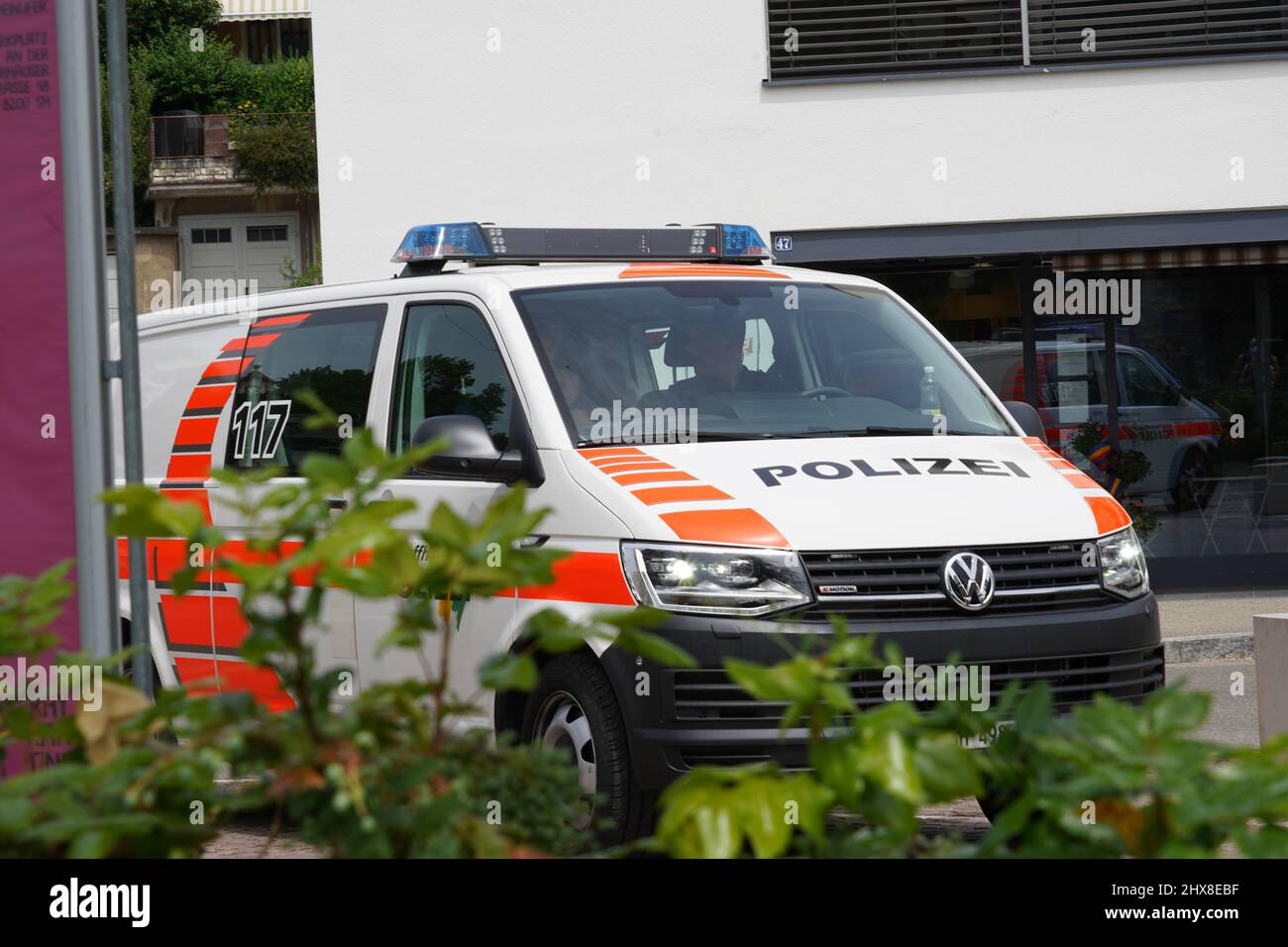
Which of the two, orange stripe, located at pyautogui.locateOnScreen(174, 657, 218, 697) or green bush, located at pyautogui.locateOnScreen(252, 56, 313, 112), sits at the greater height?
green bush, located at pyautogui.locateOnScreen(252, 56, 313, 112)

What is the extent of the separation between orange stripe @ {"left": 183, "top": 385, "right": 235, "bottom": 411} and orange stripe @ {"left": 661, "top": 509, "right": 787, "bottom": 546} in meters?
2.85

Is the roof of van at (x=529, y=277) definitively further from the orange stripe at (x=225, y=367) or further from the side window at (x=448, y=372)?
the orange stripe at (x=225, y=367)

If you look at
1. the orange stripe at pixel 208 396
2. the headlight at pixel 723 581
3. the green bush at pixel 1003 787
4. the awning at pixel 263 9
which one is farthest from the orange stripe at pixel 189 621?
the awning at pixel 263 9

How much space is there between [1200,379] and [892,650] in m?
13.9

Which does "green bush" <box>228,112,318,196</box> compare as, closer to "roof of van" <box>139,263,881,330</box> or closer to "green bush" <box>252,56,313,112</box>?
"green bush" <box>252,56,313,112</box>

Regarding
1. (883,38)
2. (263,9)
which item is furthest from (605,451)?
(263,9)

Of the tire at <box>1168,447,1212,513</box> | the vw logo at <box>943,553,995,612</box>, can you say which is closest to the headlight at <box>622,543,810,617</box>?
the vw logo at <box>943,553,995,612</box>

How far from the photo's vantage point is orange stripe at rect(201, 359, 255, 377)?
707cm

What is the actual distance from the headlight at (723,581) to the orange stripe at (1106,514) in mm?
1130

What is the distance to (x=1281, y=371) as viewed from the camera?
14719mm

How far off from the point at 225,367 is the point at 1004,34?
9.20 metres

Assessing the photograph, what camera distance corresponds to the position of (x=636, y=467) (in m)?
5.21

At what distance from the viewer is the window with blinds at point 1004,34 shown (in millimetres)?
14203
